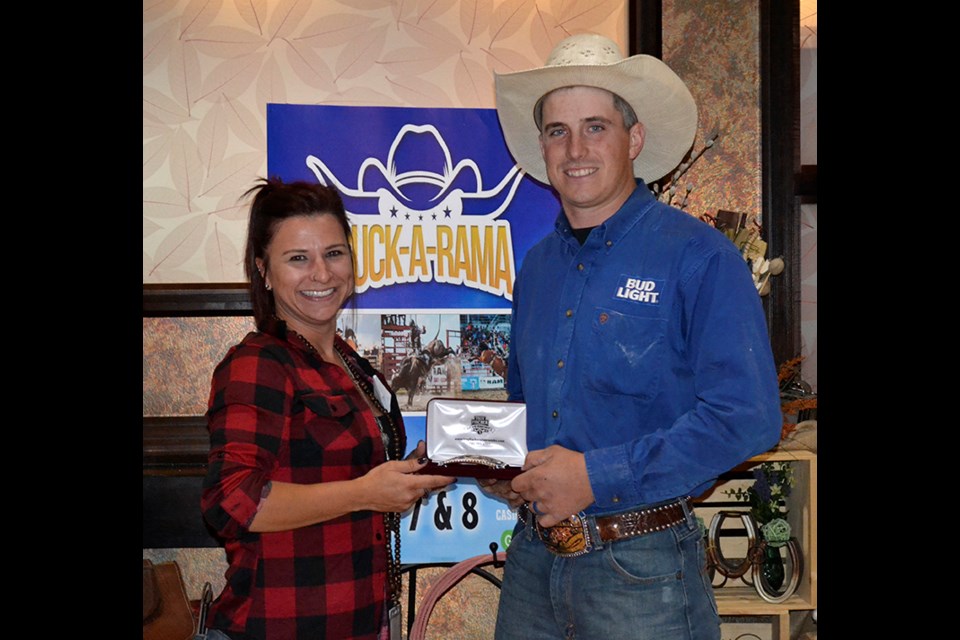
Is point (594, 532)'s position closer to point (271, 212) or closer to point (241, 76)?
point (271, 212)

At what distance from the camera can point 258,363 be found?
2152 mm

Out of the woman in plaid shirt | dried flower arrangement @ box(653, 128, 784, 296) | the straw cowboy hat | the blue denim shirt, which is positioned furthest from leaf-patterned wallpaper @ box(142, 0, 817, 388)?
the blue denim shirt

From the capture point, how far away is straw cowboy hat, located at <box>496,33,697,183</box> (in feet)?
7.59

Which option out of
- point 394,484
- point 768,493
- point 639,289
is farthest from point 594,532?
point 768,493

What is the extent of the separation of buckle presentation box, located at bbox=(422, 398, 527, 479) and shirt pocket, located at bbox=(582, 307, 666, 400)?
0.74 ft

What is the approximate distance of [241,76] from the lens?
3535 mm

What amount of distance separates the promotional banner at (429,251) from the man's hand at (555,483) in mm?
1495

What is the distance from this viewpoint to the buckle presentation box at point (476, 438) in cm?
220

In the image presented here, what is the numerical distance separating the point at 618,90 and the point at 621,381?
82 centimetres

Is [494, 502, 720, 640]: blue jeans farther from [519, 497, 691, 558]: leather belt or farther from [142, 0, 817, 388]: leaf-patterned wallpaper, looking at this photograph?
[142, 0, 817, 388]: leaf-patterned wallpaper

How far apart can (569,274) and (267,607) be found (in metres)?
1.16

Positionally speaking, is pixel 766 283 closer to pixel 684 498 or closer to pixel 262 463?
pixel 684 498
